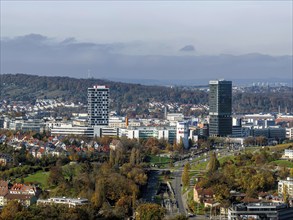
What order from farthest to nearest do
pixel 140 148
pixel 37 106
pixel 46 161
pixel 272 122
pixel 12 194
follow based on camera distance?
pixel 37 106
pixel 272 122
pixel 140 148
pixel 46 161
pixel 12 194

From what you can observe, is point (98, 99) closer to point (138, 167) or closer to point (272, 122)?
point (272, 122)

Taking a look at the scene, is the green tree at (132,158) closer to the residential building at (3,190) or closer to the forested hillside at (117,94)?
the residential building at (3,190)

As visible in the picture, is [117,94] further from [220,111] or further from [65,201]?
[65,201]

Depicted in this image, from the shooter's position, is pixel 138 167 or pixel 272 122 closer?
pixel 138 167

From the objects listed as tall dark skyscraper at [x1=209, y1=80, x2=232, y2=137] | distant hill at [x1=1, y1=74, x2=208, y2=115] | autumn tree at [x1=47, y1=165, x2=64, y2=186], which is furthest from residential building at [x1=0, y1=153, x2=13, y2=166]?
distant hill at [x1=1, y1=74, x2=208, y2=115]

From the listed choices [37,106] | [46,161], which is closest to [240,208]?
[46,161]

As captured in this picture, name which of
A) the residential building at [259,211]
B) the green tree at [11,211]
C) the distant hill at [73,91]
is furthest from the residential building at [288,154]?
the distant hill at [73,91]
